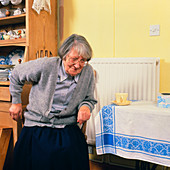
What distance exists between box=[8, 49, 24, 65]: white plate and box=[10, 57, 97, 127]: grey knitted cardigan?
1181 mm

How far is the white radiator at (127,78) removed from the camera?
1.84m

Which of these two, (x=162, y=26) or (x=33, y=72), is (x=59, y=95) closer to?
(x=33, y=72)

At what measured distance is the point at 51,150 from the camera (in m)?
1.10

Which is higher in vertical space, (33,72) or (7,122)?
(33,72)

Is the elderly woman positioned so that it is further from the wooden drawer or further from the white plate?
the white plate

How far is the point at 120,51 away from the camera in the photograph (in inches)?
79.7

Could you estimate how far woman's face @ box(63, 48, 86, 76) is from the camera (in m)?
1.17

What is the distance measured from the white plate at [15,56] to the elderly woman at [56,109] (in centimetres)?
118

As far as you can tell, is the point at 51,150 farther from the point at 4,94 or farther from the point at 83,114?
the point at 4,94

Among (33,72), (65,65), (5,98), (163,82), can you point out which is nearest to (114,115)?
(65,65)

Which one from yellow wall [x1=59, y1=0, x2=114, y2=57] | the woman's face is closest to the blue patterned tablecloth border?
the woman's face

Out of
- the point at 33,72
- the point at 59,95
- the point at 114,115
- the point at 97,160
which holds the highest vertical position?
the point at 33,72

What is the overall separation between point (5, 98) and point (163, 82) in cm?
141

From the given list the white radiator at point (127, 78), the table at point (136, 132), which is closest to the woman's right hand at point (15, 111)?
the table at point (136, 132)
